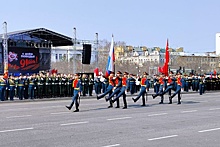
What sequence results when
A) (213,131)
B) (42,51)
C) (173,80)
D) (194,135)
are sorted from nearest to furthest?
(194,135) < (213,131) < (173,80) < (42,51)

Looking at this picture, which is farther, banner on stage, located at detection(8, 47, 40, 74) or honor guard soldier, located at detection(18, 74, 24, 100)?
banner on stage, located at detection(8, 47, 40, 74)

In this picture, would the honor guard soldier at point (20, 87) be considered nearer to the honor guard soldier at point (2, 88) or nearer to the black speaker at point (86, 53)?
the honor guard soldier at point (2, 88)

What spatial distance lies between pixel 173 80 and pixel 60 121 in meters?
11.3

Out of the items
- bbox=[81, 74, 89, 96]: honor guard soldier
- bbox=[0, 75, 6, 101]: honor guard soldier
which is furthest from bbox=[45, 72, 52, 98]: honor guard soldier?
bbox=[0, 75, 6, 101]: honor guard soldier

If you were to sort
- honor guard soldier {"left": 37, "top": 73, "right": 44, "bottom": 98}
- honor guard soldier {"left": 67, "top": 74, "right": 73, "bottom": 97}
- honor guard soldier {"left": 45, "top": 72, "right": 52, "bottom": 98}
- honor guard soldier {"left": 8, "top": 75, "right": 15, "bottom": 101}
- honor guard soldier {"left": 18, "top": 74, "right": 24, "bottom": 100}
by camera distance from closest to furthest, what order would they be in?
honor guard soldier {"left": 8, "top": 75, "right": 15, "bottom": 101} < honor guard soldier {"left": 18, "top": 74, "right": 24, "bottom": 100} < honor guard soldier {"left": 37, "top": 73, "right": 44, "bottom": 98} < honor guard soldier {"left": 45, "top": 72, "right": 52, "bottom": 98} < honor guard soldier {"left": 67, "top": 74, "right": 73, "bottom": 97}

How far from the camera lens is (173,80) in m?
25.2

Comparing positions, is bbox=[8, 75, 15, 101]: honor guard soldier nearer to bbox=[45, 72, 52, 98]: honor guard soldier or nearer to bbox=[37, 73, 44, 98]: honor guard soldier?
bbox=[37, 73, 44, 98]: honor guard soldier

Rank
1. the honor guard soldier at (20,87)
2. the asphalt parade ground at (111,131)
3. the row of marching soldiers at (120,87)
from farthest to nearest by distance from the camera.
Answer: the honor guard soldier at (20,87) → the row of marching soldiers at (120,87) → the asphalt parade ground at (111,131)

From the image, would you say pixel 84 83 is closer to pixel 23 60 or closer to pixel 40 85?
pixel 40 85

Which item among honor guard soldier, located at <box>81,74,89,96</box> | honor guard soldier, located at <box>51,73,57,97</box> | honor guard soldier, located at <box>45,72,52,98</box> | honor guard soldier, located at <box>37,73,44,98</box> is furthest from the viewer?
honor guard soldier, located at <box>81,74,89,96</box>

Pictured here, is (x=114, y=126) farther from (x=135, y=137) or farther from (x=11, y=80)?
(x=11, y=80)

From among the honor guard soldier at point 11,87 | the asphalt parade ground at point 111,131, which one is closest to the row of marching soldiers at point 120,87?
the asphalt parade ground at point 111,131

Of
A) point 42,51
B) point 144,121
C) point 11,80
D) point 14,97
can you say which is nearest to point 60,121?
point 144,121

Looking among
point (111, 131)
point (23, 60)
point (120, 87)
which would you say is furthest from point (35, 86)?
point (111, 131)
